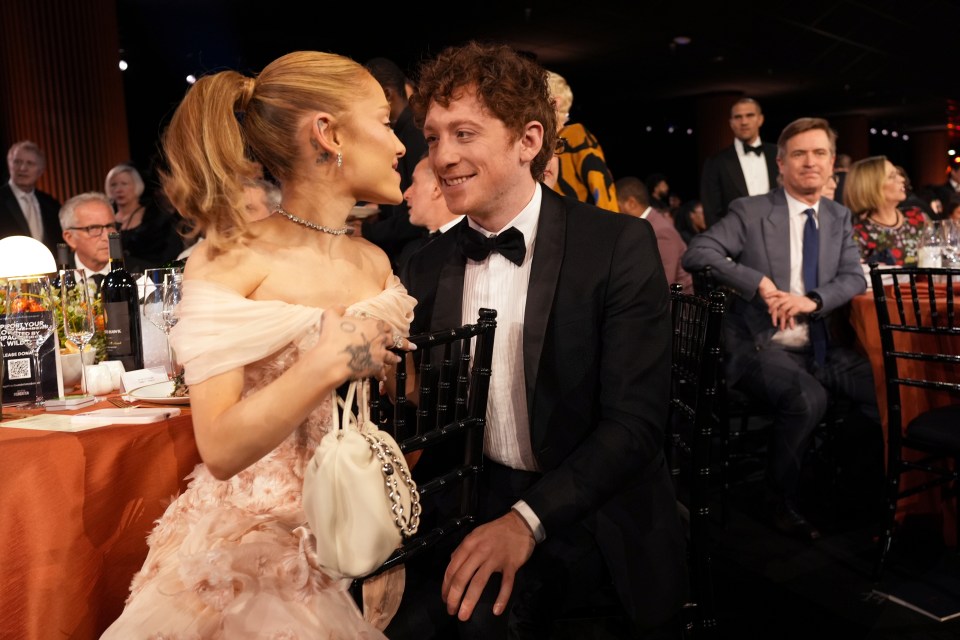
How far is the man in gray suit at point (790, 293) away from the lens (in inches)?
136

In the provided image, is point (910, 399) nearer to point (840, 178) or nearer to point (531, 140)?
point (531, 140)

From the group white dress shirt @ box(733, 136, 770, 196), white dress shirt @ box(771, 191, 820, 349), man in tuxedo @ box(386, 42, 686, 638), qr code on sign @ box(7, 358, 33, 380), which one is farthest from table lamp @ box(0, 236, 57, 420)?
white dress shirt @ box(733, 136, 770, 196)

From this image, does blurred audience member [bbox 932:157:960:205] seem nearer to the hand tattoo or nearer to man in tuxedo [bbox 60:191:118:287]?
man in tuxedo [bbox 60:191:118:287]

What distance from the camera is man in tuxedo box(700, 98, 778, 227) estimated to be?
5625mm

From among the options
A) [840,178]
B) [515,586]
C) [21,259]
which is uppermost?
[840,178]

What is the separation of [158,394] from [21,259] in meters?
0.80

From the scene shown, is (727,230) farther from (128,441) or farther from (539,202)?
(128,441)

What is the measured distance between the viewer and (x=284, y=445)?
1.41m

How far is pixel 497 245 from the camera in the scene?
5.58 ft

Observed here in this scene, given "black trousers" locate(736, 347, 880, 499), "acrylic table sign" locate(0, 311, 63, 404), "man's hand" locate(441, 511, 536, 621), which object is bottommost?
"black trousers" locate(736, 347, 880, 499)

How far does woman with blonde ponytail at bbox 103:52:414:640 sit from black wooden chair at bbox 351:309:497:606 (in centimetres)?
11

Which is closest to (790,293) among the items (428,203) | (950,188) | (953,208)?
(428,203)

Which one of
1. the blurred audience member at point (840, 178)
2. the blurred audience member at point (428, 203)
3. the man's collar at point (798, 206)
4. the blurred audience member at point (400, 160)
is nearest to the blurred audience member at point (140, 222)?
the blurred audience member at point (400, 160)

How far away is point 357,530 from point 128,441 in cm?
63
